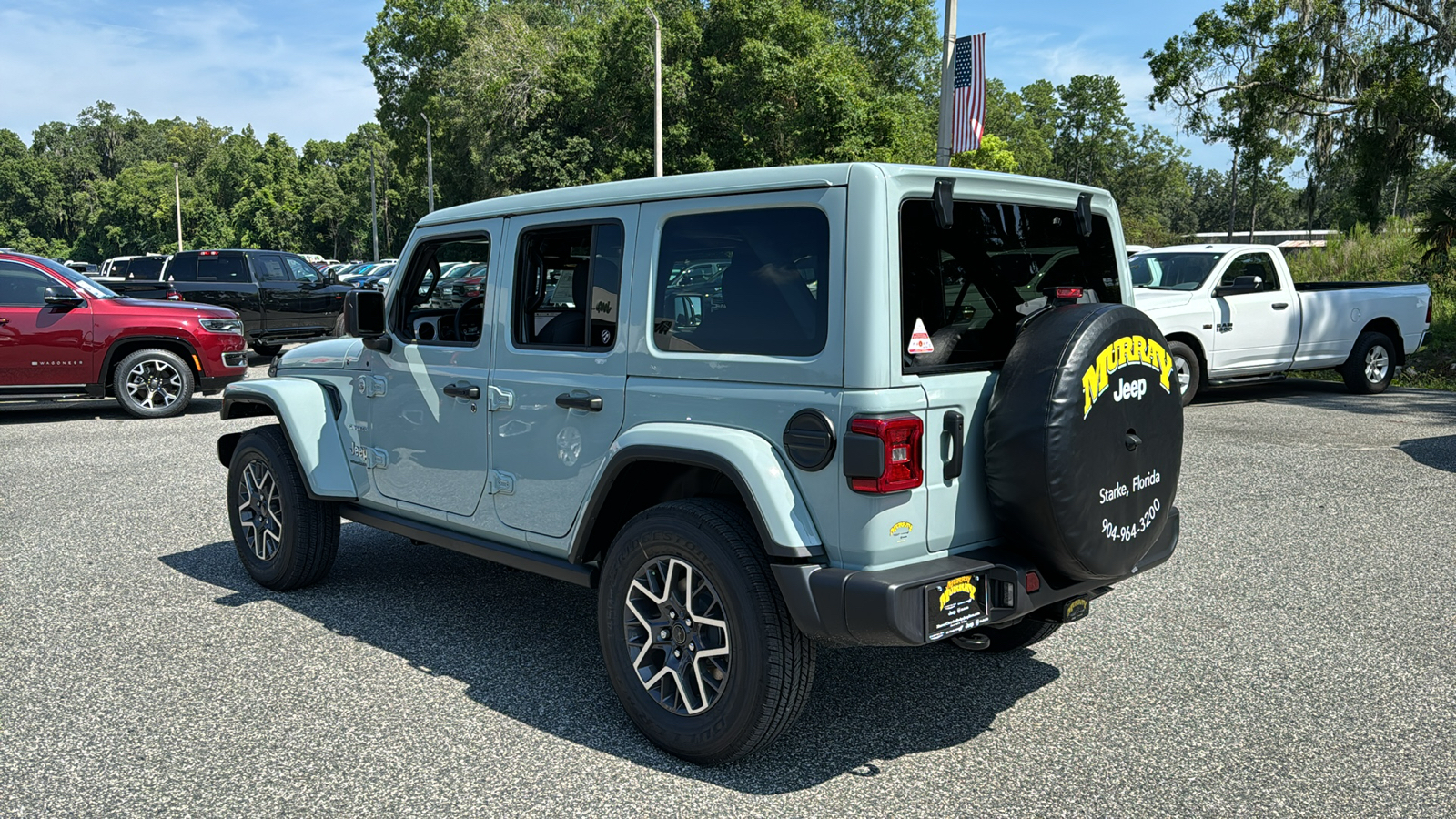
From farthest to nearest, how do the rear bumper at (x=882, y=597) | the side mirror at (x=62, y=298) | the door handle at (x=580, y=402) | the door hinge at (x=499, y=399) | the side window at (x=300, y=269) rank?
the side window at (x=300, y=269) → the side mirror at (x=62, y=298) → the door hinge at (x=499, y=399) → the door handle at (x=580, y=402) → the rear bumper at (x=882, y=597)

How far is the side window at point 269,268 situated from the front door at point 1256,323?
46.8 feet

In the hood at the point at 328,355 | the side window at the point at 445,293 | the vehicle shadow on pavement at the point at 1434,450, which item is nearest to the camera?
the side window at the point at 445,293

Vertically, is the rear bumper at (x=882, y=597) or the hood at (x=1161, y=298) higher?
the hood at (x=1161, y=298)

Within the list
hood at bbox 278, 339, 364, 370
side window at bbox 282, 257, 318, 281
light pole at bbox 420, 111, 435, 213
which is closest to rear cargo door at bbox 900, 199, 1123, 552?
hood at bbox 278, 339, 364, 370

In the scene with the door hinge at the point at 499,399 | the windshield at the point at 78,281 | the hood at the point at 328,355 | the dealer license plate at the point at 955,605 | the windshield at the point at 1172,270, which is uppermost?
the windshield at the point at 1172,270

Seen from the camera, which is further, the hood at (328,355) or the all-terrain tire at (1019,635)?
the hood at (328,355)

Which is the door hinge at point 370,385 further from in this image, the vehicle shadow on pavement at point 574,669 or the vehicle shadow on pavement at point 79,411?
the vehicle shadow on pavement at point 79,411

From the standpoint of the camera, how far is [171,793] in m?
3.41

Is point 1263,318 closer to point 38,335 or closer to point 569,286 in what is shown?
Answer: point 569,286

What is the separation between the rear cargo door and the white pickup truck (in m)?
8.33

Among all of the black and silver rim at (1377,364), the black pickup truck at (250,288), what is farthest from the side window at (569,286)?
the black pickup truck at (250,288)

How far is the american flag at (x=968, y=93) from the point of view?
672 inches

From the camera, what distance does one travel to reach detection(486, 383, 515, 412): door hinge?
4293mm

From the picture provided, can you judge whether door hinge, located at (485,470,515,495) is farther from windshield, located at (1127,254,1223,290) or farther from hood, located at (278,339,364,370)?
windshield, located at (1127,254,1223,290)
